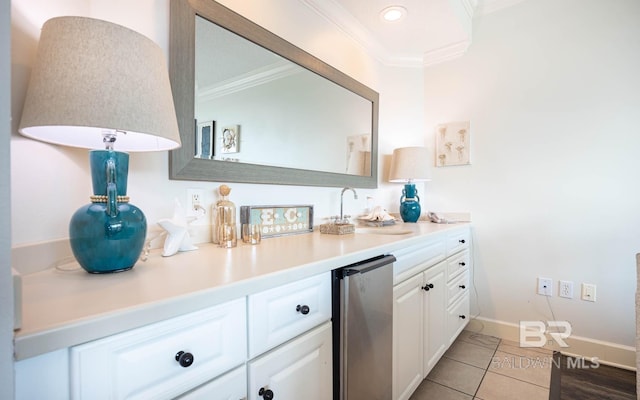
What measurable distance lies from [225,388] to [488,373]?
1883 millimetres

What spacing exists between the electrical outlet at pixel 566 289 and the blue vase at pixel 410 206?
1.11m

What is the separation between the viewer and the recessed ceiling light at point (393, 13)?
75.3 inches

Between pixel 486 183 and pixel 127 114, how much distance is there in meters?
2.54

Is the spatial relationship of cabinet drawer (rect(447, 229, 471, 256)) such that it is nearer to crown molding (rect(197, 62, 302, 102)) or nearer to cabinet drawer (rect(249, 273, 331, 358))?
cabinet drawer (rect(249, 273, 331, 358))

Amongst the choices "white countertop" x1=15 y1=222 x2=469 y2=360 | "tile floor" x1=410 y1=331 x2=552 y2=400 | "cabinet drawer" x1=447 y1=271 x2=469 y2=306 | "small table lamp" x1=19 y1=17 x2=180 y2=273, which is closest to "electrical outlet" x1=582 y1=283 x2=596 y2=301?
"tile floor" x1=410 y1=331 x2=552 y2=400

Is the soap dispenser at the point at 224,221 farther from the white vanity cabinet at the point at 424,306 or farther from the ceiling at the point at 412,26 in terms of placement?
the ceiling at the point at 412,26

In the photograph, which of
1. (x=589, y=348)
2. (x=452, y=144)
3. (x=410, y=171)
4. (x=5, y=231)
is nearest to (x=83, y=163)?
(x=5, y=231)

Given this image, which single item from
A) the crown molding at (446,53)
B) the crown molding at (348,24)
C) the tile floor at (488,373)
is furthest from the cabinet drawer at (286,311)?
the crown molding at (446,53)

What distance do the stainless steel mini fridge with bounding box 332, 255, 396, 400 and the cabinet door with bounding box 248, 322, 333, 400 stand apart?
2.0 inches

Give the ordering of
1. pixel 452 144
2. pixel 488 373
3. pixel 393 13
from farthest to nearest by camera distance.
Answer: pixel 452 144 → pixel 393 13 → pixel 488 373

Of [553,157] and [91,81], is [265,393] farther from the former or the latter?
[553,157]

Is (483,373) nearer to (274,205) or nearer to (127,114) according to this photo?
(274,205)

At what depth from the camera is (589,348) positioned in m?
1.98

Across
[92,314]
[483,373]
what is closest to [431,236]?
[483,373]
